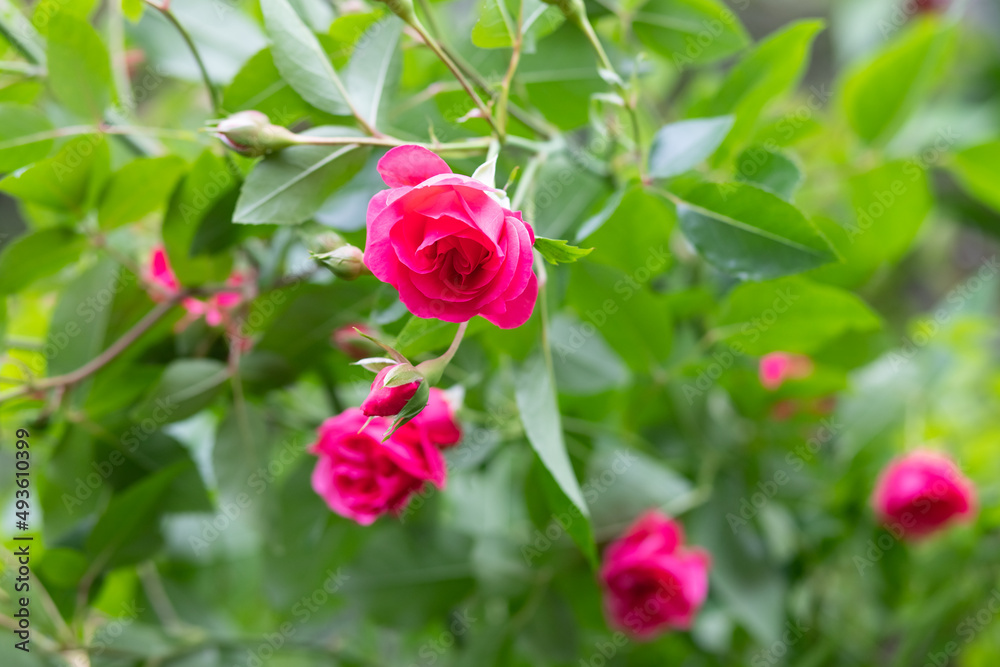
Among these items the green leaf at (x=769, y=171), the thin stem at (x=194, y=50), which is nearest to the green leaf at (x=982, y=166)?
the green leaf at (x=769, y=171)

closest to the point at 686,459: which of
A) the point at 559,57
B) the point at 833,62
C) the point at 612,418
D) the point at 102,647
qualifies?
the point at 612,418

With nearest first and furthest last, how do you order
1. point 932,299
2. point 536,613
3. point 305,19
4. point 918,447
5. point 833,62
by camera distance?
1. point 305,19
2. point 536,613
3. point 918,447
4. point 932,299
5. point 833,62

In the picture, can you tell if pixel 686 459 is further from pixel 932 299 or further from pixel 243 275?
pixel 932 299

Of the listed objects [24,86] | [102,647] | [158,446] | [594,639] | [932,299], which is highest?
[24,86]

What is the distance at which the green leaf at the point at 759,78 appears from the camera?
0.47 m

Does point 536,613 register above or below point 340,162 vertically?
below

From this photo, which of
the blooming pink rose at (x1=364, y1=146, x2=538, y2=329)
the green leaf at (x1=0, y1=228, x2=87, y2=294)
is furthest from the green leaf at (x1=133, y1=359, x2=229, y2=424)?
the blooming pink rose at (x1=364, y1=146, x2=538, y2=329)

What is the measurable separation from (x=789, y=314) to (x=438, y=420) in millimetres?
228

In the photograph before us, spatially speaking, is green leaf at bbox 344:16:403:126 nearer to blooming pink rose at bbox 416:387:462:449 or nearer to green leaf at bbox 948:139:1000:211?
blooming pink rose at bbox 416:387:462:449

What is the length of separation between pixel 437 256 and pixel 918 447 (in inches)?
22.1

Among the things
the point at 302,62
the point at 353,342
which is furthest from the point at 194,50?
the point at 353,342

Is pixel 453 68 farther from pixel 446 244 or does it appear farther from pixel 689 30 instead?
pixel 689 30

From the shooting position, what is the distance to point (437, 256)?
0.88ft

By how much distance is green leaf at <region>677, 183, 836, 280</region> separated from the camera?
35 centimetres
